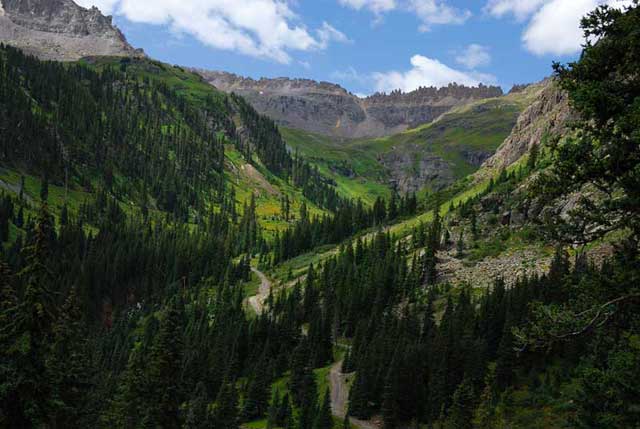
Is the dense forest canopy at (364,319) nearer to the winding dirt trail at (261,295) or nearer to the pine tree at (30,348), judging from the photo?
the pine tree at (30,348)

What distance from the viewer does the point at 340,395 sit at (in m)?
82.6

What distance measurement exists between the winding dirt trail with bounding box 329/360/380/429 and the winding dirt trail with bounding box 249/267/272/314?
4514cm

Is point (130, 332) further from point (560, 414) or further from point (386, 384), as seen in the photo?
point (560, 414)

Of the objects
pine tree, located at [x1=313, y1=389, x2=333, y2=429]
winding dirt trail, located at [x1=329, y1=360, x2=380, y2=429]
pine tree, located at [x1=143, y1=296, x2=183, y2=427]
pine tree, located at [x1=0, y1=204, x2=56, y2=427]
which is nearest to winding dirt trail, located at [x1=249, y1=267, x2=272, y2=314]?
winding dirt trail, located at [x1=329, y1=360, x2=380, y2=429]

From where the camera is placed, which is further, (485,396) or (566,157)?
(485,396)

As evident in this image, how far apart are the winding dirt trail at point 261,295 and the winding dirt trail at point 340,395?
148 ft

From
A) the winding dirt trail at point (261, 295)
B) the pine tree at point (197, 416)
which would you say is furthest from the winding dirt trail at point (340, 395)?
the winding dirt trail at point (261, 295)

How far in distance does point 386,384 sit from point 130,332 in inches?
3514

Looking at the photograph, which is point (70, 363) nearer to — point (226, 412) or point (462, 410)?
point (226, 412)

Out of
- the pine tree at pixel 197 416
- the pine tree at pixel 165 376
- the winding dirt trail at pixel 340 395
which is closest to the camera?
the pine tree at pixel 165 376

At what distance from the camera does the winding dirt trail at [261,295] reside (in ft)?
453

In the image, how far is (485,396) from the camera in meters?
50.2

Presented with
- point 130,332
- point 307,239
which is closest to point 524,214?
point 307,239

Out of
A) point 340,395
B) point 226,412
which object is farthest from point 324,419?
point 340,395
